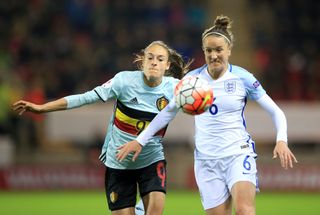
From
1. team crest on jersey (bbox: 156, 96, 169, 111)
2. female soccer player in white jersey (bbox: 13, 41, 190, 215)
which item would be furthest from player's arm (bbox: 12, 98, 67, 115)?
team crest on jersey (bbox: 156, 96, 169, 111)

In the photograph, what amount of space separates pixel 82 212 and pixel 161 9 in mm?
9506

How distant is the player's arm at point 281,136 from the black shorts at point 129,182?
3.77ft

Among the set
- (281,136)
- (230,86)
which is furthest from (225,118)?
(281,136)

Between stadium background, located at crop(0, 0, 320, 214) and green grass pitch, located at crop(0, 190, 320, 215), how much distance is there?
0.13 ft

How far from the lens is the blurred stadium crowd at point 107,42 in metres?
17.4

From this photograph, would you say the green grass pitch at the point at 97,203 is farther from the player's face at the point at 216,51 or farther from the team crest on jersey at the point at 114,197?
the player's face at the point at 216,51

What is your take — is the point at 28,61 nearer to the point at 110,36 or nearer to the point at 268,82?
the point at 110,36

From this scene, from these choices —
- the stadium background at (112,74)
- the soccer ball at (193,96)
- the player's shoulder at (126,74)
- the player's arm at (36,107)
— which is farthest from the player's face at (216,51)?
the stadium background at (112,74)

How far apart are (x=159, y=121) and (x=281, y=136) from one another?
105cm

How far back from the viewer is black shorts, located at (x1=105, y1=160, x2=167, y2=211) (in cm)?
754

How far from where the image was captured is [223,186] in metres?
7.11

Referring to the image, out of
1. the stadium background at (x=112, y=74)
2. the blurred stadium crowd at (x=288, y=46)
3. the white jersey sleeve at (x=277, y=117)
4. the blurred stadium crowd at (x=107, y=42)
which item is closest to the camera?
the white jersey sleeve at (x=277, y=117)

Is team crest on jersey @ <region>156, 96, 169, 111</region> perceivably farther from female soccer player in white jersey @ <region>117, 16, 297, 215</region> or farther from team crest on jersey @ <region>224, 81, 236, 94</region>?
team crest on jersey @ <region>224, 81, 236, 94</region>

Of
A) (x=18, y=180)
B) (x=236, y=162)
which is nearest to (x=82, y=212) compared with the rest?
(x=18, y=180)
